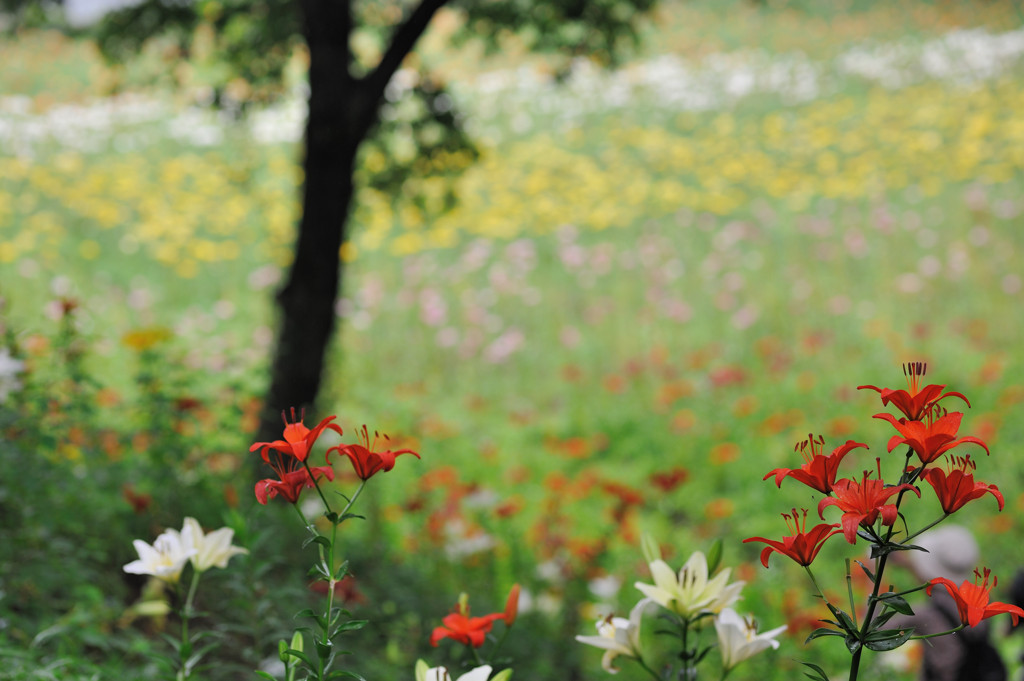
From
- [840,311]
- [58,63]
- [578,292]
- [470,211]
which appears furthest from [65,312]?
[58,63]

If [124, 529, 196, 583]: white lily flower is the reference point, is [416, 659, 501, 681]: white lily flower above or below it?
below

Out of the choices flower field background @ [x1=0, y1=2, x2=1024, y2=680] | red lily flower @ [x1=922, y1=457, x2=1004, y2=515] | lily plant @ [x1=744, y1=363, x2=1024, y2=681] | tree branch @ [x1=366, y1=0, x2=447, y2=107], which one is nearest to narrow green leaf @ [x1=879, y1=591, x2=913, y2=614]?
lily plant @ [x1=744, y1=363, x2=1024, y2=681]

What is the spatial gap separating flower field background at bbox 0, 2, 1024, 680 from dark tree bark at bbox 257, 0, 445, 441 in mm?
229

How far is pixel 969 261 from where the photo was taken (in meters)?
6.50

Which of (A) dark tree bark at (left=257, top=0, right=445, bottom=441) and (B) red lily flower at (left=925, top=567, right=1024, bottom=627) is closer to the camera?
(B) red lily flower at (left=925, top=567, right=1024, bottom=627)

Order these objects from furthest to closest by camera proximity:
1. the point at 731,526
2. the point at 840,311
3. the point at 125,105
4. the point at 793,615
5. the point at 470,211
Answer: the point at 125,105 → the point at 470,211 → the point at 840,311 → the point at 731,526 → the point at 793,615

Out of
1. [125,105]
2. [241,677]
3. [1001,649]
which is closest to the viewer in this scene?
[241,677]

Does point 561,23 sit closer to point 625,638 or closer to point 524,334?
point 524,334

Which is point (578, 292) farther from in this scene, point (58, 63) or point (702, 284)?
point (58, 63)

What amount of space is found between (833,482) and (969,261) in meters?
6.79

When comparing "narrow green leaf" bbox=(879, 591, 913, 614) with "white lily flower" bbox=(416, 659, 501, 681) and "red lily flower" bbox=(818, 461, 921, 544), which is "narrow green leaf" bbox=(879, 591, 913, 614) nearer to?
"red lily flower" bbox=(818, 461, 921, 544)

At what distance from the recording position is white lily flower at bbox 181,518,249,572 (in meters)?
1.14

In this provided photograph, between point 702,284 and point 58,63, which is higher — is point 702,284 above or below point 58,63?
below

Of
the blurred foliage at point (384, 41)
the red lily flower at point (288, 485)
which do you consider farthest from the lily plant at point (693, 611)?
the blurred foliage at point (384, 41)
